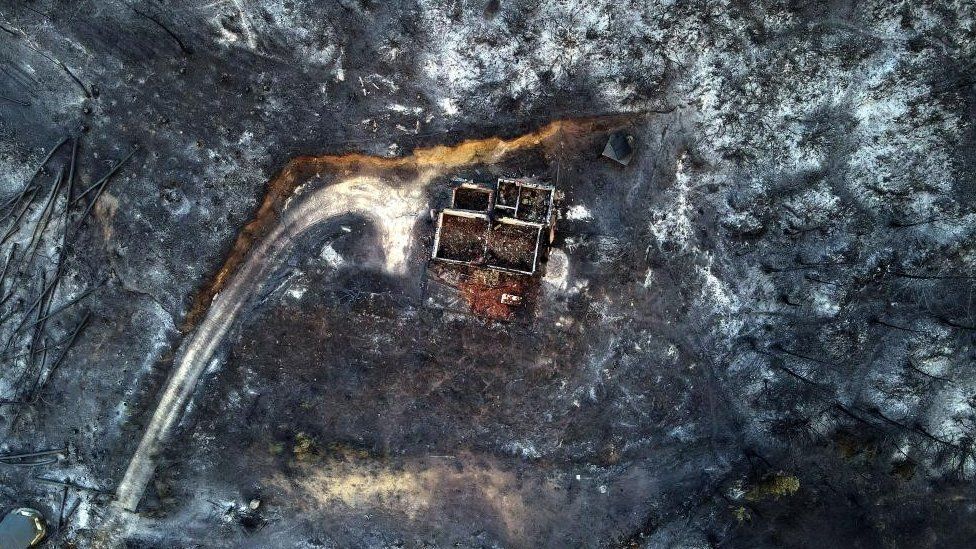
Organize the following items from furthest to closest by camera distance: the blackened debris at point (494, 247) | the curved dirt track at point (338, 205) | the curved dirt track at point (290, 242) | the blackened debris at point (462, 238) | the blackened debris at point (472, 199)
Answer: the curved dirt track at point (290, 242) → the curved dirt track at point (338, 205) → the blackened debris at point (462, 238) → the blackened debris at point (472, 199) → the blackened debris at point (494, 247)

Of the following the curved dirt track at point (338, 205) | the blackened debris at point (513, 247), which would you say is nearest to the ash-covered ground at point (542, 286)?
the curved dirt track at point (338, 205)

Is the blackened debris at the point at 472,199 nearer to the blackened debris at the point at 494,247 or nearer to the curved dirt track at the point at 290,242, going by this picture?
the blackened debris at the point at 494,247

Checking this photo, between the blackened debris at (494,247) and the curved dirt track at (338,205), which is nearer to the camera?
the blackened debris at (494,247)

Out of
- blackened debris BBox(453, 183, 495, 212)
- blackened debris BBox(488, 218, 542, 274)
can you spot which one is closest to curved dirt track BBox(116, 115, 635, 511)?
blackened debris BBox(453, 183, 495, 212)

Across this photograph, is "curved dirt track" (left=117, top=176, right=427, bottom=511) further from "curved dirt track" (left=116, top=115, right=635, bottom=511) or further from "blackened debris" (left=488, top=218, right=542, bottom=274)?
"blackened debris" (left=488, top=218, right=542, bottom=274)

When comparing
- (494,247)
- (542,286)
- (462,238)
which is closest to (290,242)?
(462,238)

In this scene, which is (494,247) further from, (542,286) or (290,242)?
(290,242)

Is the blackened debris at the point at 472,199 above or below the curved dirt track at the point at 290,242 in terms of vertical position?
above

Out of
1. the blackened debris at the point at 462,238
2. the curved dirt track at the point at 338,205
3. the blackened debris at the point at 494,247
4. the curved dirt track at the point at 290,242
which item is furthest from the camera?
the curved dirt track at the point at 290,242
